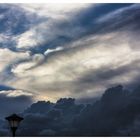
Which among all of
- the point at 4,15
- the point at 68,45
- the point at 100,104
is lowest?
the point at 100,104

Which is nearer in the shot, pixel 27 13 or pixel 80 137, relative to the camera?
pixel 80 137

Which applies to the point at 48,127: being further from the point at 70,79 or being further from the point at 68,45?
the point at 68,45

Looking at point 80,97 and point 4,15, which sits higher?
point 4,15

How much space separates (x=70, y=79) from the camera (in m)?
9.89

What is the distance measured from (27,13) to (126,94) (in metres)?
3.27

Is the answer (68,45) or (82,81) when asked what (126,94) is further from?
(68,45)

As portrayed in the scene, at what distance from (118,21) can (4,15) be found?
9.44ft

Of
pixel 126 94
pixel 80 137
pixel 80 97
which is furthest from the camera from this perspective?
pixel 126 94

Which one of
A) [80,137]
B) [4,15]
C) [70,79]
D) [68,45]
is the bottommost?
[80,137]

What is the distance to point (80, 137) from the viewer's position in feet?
29.8

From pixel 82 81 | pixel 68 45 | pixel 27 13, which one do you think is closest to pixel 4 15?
pixel 27 13

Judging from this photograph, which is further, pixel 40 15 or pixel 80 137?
pixel 40 15

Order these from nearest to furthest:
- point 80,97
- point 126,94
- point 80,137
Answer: point 80,137 < point 80,97 < point 126,94

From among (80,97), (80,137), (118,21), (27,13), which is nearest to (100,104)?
(80,97)
